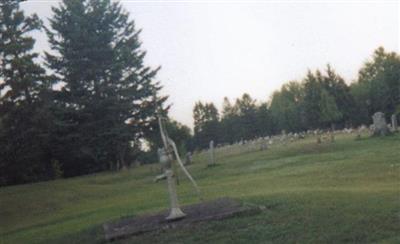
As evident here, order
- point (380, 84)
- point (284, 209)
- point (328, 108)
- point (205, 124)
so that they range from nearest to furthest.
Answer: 1. point (284, 209)
2. point (380, 84)
3. point (328, 108)
4. point (205, 124)

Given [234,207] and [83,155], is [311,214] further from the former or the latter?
[83,155]

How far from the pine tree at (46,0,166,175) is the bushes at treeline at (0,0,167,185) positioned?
0.08 m

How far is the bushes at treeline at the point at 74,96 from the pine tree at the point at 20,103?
0.21ft

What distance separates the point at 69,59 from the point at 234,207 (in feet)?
113

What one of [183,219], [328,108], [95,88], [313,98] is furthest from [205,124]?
[183,219]

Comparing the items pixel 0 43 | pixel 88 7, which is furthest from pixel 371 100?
pixel 0 43

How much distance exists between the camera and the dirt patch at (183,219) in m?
9.52

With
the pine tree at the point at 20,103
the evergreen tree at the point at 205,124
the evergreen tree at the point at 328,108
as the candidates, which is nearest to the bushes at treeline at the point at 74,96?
the pine tree at the point at 20,103

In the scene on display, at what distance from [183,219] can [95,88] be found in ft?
110

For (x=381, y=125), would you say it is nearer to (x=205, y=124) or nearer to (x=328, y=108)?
(x=328, y=108)

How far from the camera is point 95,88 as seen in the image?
42.0 metres

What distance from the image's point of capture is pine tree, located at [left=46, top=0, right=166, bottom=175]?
134 ft

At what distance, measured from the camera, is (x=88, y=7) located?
4416 cm

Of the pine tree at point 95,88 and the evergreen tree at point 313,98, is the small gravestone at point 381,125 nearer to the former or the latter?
the pine tree at point 95,88
